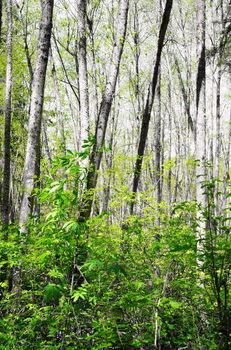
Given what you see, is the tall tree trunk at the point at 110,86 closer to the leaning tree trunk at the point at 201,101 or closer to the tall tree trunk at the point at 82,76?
the tall tree trunk at the point at 82,76

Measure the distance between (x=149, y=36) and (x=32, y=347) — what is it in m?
15.4

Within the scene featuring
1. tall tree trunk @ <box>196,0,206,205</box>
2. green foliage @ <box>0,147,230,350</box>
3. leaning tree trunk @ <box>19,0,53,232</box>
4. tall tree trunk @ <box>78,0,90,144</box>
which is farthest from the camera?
tall tree trunk @ <box>196,0,206,205</box>

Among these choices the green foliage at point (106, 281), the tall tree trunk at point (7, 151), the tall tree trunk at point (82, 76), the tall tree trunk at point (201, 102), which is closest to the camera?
the green foliage at point (106, 281)

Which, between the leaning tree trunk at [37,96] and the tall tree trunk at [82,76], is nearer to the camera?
the leaning tree trunk at [37,96]

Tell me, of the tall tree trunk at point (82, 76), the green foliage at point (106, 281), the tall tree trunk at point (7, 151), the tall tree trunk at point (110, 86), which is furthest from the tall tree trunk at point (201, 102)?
the tall tree trunk at point (7, 151)

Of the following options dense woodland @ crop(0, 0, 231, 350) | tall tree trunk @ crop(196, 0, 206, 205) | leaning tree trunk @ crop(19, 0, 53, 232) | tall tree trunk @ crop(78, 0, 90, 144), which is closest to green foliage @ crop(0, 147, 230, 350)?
dense woodland @ crop(0, 0, 231, 350)

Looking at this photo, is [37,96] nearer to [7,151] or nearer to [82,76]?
[82,76]

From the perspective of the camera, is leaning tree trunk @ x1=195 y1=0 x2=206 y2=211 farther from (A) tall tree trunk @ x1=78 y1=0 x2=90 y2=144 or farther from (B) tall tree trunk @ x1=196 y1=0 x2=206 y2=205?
(A) tall tree trunk @ x1=78 y1=0 x2=90 y2=144

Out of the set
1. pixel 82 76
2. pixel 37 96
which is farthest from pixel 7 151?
pixel 37 96

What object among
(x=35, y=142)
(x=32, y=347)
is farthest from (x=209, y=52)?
(x=32, y=347)

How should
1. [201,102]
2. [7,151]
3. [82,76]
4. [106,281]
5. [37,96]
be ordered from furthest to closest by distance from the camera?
1. [7,151]
2. [201,102]
3. [82,76]
4. [37,96]
5. [106,281]

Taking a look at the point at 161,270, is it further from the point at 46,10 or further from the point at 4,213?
the point at 4,213

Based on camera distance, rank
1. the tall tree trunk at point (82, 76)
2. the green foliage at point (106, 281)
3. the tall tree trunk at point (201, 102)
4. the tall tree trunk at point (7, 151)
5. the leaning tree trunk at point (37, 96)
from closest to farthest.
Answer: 1. the green foliage at point (106, 281)
2. the leaning tree trunk at point (37, 96)
3. the tall tree trunk at point (82, 76)
4. the tall tree trunk at point (201, 102)
5. the tall tree trunk at point (7, 151)

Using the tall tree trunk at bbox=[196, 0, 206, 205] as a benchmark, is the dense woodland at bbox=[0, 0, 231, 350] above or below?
below
